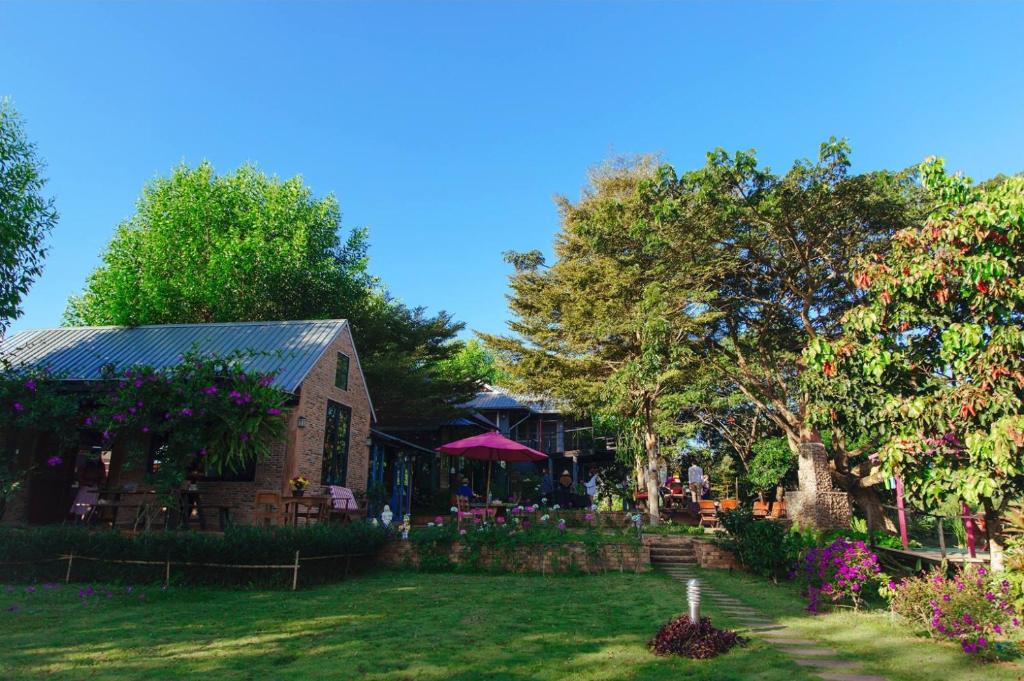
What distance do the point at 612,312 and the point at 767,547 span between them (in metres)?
10.7

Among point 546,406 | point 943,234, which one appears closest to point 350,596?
point 943,234

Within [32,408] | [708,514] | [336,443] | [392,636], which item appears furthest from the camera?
[708,514]

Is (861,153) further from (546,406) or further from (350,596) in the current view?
(546,406)

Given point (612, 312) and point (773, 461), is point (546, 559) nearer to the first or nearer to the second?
point (612, 312)

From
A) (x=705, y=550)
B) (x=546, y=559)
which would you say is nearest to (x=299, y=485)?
(x=546, y=559)

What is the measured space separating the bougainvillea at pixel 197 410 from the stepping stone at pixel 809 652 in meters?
10.2

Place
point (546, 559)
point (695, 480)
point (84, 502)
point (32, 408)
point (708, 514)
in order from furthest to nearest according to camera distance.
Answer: point (695, 480) < point (708, 514) < point (84, 502) < point (32, 408) < point (546, 559)

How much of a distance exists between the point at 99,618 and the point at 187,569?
217 centimetres

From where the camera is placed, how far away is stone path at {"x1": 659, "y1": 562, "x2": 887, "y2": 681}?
5973 mm

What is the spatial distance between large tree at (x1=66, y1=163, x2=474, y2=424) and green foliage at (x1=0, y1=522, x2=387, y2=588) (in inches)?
577

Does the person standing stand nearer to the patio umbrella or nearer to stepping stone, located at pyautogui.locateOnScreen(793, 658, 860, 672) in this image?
the patio umbrella

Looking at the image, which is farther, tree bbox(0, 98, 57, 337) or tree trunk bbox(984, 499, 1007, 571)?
tree bbox(0, 98, 57, 337)

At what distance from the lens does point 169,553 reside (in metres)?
10.5

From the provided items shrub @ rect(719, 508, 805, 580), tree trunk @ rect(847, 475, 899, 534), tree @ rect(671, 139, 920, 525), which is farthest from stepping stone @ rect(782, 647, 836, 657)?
tree trunk @ rect(847, 475, 899, 534)
